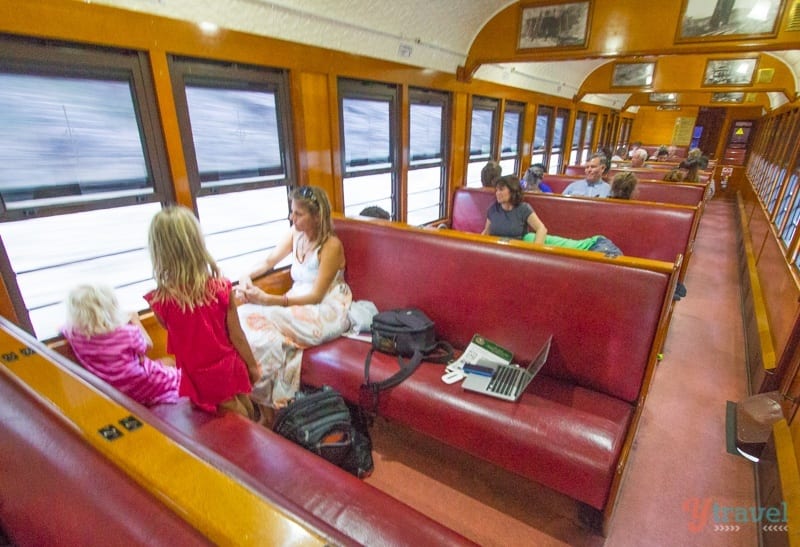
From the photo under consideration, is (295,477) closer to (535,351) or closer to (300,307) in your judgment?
(300,307)

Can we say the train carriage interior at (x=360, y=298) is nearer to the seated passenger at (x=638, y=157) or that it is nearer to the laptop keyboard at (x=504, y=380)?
the laptop keyboard at (x=504, y=380)

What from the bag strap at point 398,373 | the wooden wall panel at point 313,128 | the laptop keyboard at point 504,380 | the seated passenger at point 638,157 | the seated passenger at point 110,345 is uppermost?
the wooden wall panel at point 313,128

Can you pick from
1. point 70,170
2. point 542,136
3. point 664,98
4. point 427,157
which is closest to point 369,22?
point 427,157

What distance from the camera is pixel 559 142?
7902mm

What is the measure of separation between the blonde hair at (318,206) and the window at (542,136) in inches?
214

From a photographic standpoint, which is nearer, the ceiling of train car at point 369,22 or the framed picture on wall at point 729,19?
the ceiling of train car at point 369,22

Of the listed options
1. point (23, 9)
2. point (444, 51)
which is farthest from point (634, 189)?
point (23, 9)

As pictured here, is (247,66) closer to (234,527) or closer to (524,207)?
(524,207)

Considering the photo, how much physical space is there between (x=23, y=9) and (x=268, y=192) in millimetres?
1497

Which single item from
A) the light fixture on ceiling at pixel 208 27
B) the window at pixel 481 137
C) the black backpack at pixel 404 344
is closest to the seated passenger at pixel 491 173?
the window at pixel 481 137

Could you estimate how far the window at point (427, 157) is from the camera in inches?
161

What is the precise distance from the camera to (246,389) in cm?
167

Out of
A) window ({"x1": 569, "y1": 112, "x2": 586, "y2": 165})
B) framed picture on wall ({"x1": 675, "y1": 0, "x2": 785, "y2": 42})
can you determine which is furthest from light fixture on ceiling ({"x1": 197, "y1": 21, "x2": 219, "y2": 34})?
window ({"x1": 569, "y1": 112, "x2": 586, "y2": 165})

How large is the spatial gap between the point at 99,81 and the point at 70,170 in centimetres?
47
